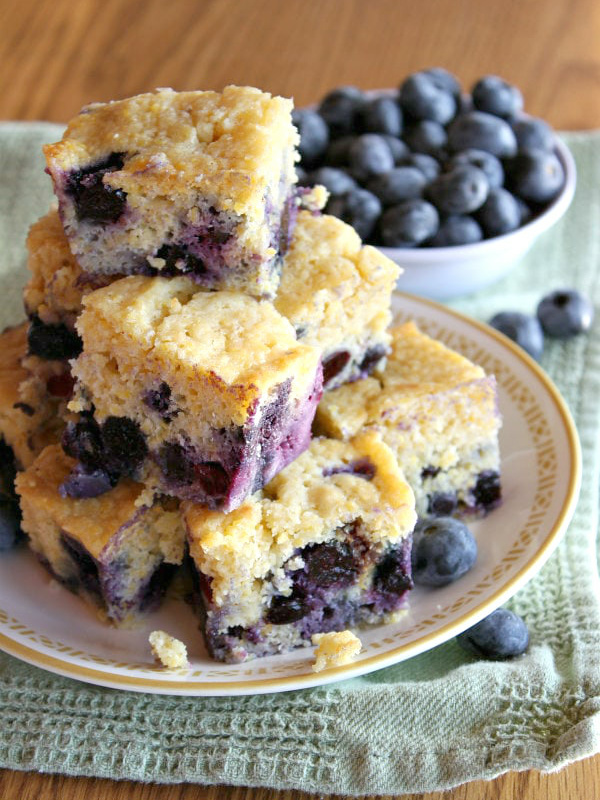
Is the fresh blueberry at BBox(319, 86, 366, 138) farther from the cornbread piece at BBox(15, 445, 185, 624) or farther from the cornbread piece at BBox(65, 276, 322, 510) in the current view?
the cornbread piece at BBox(15, 445, 185, 624)

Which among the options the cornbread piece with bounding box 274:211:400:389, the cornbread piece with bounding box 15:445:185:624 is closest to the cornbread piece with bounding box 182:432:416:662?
the cornbread piece with bounding box 15:445:185:624

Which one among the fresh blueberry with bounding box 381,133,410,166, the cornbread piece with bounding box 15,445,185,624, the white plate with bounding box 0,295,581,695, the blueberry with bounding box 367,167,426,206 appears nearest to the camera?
the white plate with bounding box 0,295,581,695

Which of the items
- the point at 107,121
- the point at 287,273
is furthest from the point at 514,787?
the point at 107,121

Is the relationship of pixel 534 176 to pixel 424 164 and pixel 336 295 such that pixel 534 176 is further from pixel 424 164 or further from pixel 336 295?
pixel 336 295

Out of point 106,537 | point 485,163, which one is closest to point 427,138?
point 485,163

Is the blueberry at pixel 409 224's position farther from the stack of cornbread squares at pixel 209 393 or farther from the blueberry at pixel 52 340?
the blueberry at pixel 52 340

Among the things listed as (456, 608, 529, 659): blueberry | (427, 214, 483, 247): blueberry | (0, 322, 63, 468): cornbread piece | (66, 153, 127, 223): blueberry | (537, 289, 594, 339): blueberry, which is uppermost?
(66, 153, 127, 223): blueberry

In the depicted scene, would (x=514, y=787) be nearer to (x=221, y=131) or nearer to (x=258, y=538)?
(x=258, y=538)

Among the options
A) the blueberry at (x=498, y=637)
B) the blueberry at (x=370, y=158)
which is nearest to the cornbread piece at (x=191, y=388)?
the blueberry at (x=498, y=637)
